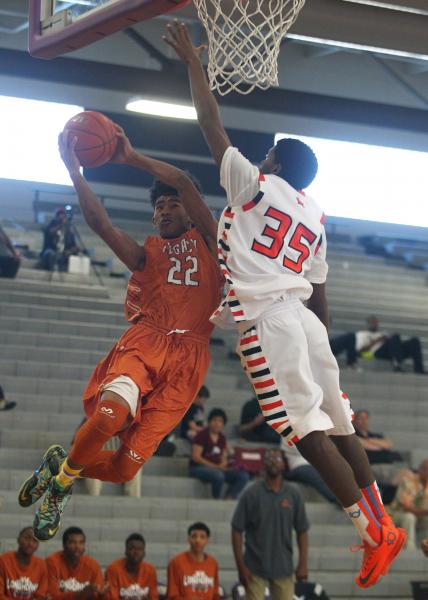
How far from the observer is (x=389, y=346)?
700 inches

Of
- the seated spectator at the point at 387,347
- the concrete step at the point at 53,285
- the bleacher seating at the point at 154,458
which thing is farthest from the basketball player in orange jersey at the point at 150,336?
the seated spectator at the point at 387,347

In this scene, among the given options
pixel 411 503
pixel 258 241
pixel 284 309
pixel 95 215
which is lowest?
pixel 284 309

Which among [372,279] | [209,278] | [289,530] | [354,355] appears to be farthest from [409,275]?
[209,278]

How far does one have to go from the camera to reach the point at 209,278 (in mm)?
6137

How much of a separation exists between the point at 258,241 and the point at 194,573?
6186 mm

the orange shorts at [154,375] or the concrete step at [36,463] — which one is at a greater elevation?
the concrete step at [36,463]

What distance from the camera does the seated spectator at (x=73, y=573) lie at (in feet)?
34.4

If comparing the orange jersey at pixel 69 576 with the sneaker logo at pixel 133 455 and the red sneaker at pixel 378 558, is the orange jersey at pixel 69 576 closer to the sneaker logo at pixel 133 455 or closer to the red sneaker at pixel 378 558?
the sneaker logo at pixel 133 455

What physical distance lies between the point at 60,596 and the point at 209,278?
5.40 meters

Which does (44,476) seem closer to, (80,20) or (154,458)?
(80,20)

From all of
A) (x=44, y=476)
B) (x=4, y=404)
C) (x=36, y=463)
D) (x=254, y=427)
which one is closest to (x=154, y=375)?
(x=44, y=476)

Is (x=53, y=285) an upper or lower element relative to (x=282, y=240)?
upper

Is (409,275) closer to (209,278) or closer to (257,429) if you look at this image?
(257,429)

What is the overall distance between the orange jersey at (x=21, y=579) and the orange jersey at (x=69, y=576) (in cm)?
8
